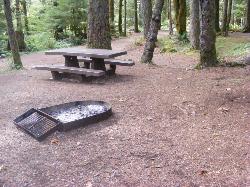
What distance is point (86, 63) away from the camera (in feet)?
36.3

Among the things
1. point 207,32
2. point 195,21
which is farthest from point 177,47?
point 207,32

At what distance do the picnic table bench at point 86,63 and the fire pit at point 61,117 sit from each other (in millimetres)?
2453

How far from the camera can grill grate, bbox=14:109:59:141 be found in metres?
6.06

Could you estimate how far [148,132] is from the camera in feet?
20.1

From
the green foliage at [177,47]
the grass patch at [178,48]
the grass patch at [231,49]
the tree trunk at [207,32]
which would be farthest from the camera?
the green foliage at [177,47]

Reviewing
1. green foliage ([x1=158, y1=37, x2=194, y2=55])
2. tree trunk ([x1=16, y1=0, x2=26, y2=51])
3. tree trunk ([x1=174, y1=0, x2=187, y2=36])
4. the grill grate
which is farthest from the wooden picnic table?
tree trunk ([x1=16, y1=0, x2=26, y2=51])

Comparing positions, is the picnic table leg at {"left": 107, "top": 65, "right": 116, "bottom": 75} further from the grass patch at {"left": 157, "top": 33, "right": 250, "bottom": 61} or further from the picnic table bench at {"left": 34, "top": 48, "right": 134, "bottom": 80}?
the grass patch at {"left": 157, "top": 33, "right": 250, "bottom": 61}

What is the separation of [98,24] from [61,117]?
233 inches

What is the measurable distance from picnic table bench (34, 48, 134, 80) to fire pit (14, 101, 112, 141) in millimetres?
2453

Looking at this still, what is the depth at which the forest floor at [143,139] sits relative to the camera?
472cm

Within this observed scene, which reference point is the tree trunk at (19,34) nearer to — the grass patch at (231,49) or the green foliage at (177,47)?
the green foliage at (177,47)

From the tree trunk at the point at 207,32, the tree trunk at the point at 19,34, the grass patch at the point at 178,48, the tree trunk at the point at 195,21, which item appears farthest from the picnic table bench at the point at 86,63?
the tree trunk at the point at 19,34

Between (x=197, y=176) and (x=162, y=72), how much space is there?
6482 millimetres

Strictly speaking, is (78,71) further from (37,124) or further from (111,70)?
(37,124)
